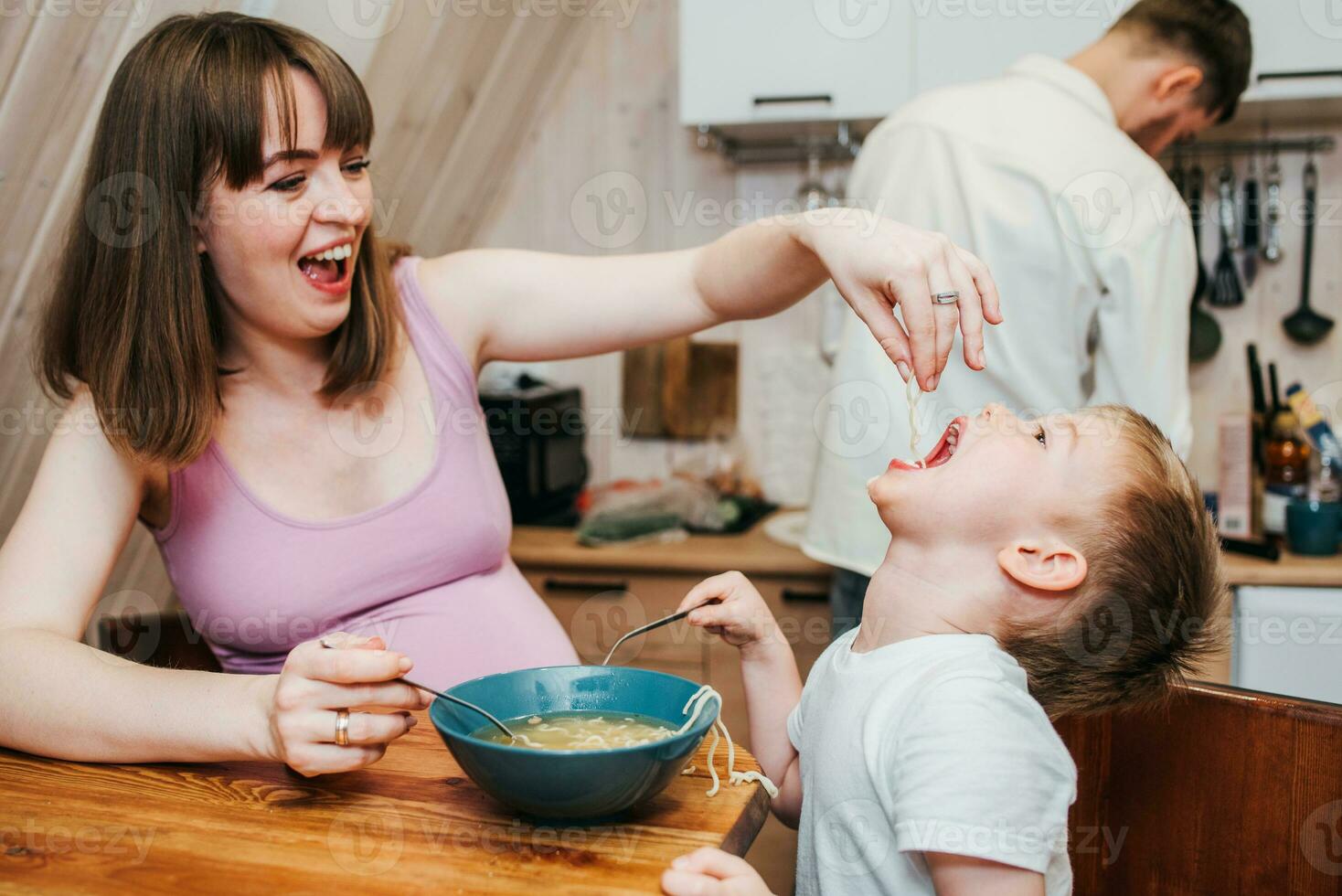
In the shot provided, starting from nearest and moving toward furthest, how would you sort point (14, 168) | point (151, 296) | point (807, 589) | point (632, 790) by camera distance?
point (632, 790), point (151, 296), point (14, 168), point (807, 589)

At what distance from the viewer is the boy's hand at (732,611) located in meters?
1.24

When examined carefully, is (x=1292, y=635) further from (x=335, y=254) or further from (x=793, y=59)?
(x=335, y=254)

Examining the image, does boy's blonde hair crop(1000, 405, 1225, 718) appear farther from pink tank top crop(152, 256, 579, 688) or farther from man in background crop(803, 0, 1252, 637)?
man in background crop(803, 0, 1252, 637)

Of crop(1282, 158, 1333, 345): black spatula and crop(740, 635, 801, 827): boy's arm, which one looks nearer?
crop(740, 635, 801, 827): boy's arm

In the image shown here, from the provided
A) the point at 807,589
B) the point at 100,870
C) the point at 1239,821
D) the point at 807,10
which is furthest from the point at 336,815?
the point at 807,10

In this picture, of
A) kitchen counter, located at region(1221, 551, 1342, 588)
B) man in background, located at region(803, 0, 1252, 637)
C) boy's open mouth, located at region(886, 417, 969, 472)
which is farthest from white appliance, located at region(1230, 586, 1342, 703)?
boy's open mouth, located at region(886, 417, 969, 472)

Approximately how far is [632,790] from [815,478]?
1.41 metres

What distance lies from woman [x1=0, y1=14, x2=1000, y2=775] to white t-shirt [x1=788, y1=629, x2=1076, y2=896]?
0.98 ft

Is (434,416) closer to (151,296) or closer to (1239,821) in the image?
(151,296)

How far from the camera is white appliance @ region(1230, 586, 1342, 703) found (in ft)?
7.69

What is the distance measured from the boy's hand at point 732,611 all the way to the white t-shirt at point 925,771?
0.33 feet

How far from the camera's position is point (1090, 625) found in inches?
45.3

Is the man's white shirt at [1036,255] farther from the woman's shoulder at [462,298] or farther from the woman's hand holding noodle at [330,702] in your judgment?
the woman's hand holding noodle at [330,702]

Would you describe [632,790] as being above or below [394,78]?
below
